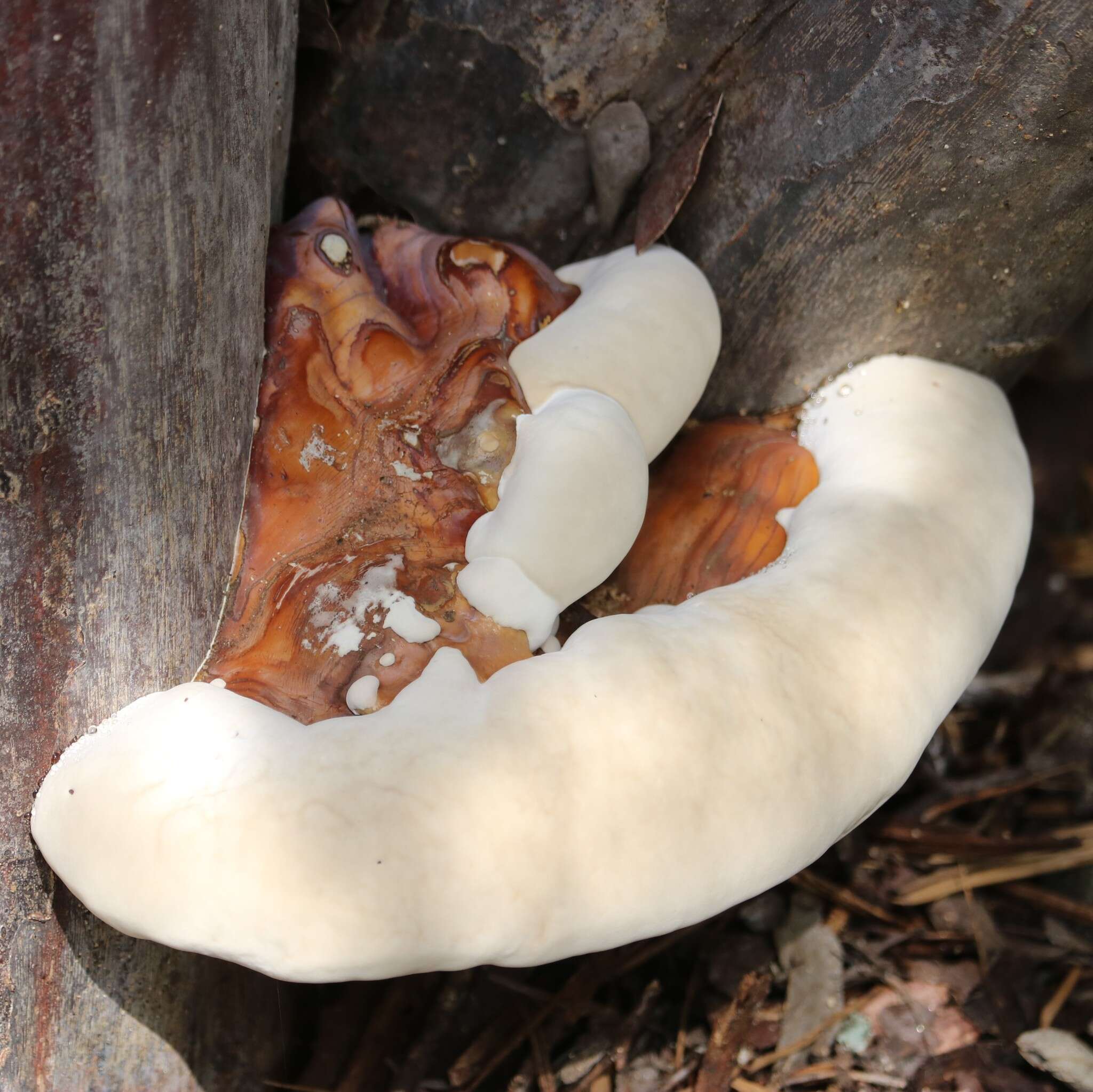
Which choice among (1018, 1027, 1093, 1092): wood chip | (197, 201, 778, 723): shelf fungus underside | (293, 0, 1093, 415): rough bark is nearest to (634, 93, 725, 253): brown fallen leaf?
(293, 0, 1093, 415): rough bark

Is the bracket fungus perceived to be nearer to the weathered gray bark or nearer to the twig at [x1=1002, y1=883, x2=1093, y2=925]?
the weathered gray bark

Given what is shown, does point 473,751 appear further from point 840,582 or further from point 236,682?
point 840,582

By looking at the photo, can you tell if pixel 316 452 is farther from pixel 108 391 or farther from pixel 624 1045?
pixel 624 1045

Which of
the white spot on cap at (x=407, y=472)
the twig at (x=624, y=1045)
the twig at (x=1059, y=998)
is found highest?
the white spot on cap at (x=407, y=472)

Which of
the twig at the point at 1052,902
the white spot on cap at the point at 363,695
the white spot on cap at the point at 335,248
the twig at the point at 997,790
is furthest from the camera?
the twig at the point at 997,790

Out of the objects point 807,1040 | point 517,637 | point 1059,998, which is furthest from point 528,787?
point 1059,998

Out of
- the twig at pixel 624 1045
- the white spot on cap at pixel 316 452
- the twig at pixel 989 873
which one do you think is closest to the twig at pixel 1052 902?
the twig at pixel 989 873

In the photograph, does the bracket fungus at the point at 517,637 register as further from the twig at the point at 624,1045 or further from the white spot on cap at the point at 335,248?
the twig at the point at 624,1045
